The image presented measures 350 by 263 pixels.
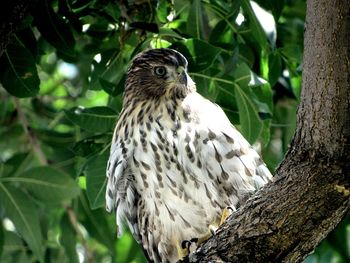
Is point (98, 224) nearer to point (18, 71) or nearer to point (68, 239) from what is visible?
point (68, 239)

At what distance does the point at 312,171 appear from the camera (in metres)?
3.62

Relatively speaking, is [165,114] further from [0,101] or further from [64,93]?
[64,93]

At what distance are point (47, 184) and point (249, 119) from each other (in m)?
1.32

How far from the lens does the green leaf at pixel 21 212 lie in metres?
5.40

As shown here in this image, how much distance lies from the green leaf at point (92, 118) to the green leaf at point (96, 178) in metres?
0.16

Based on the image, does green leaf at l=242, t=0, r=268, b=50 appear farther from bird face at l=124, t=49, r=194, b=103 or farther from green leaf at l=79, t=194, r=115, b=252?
green leaf at l=79, t=194, r=115, b=252

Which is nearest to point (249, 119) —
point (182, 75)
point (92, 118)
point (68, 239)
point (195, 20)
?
point (182, 75)

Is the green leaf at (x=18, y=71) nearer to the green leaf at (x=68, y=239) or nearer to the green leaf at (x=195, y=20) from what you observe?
the green leaf at (x=195, y=20)

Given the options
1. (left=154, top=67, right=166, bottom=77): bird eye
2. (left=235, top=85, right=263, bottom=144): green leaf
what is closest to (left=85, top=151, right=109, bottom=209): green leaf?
(left=154, top=67, right=166, bottom=77): bird eye

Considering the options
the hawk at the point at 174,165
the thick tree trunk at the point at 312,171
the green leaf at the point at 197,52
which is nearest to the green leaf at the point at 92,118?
the hawk at the point at 174,165

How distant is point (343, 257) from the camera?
6.48 meters

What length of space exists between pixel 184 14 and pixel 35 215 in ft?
4.66

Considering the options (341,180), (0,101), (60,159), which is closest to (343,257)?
(60,159)

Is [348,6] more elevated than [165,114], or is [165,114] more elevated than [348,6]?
[348,6]
